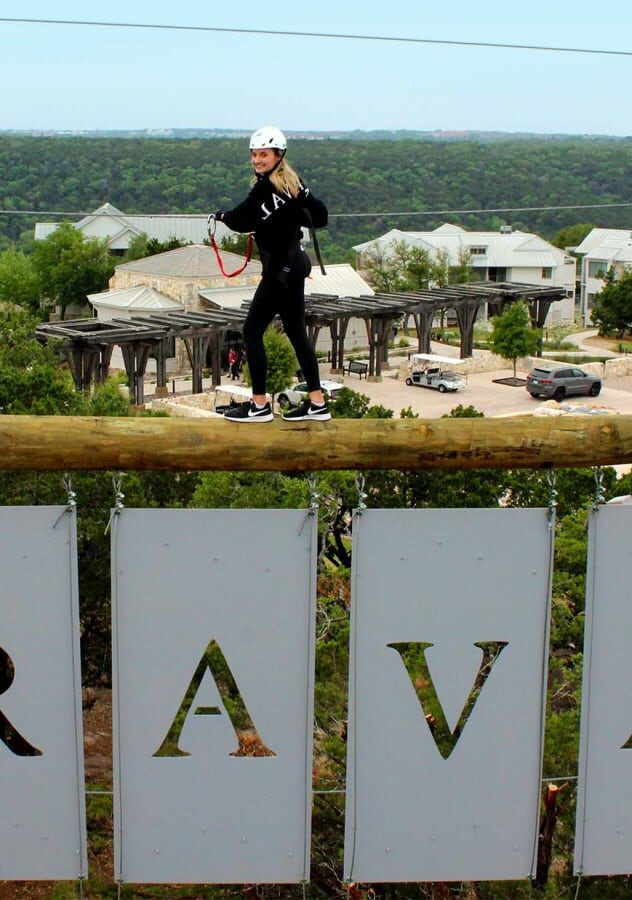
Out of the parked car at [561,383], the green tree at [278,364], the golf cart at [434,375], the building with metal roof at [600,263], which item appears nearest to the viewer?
the green tree at [278,364]

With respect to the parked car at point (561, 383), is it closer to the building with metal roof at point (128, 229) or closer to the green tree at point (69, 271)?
the green tree at point (69, 271)

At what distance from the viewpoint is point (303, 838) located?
531 cm

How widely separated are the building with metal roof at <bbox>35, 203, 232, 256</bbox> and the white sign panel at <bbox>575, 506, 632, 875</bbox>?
209 feet

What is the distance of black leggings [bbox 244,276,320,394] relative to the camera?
5.68 m

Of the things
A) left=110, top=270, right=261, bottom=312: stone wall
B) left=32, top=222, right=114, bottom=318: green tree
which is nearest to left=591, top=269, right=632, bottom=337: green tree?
left=110, top=270, right=261, bottom=312: stone wall

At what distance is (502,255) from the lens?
6719 cm

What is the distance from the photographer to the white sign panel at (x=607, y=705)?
5.21m

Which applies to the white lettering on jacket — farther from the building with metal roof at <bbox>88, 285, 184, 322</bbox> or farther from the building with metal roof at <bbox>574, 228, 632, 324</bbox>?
the building with metal roof at <bbox>574, 228, 632, 324</bbox>

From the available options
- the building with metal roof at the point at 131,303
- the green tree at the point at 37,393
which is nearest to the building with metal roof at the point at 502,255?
the building with metal roof at the point at 131,303

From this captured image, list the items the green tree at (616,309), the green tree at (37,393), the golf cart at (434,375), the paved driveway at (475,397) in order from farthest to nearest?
the green tree at (616,309) < the golf cart at (434,375) < the paved driveway at (475,397) < the green tree at (37,393)

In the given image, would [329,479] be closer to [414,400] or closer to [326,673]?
[326,673]

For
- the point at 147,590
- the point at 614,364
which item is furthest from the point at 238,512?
the point at 614,364

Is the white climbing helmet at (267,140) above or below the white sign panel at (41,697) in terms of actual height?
above

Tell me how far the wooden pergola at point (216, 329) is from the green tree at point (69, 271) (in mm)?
15493
